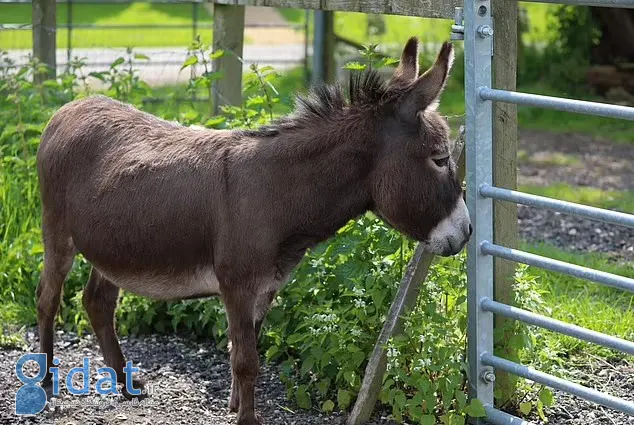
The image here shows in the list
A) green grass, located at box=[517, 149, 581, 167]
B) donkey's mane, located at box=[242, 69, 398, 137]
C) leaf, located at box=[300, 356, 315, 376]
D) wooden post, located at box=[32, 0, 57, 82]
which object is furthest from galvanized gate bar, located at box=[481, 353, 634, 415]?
green grass, located at box=[517, 149, 581, 167]

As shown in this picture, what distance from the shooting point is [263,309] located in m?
4.71

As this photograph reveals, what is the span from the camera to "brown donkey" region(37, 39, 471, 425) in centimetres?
421

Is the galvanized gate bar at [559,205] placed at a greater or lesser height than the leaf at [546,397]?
greater

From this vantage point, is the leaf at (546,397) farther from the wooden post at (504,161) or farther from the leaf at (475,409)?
the leaf at (475,409)

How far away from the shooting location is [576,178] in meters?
9.66

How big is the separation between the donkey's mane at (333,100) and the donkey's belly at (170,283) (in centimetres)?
66

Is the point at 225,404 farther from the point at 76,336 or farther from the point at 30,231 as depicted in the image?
the point at 30,231

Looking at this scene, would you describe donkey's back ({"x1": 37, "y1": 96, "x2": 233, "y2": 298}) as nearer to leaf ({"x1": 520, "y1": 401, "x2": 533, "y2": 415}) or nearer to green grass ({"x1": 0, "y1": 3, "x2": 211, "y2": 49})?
leaf ({"x1": 520, "y1": 401, "x2": 533, "y2": 415})

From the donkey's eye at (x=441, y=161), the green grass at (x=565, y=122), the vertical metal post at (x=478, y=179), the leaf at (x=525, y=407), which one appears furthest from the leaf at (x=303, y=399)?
the green grass at (x=565, y=122)

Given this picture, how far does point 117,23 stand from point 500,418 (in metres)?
16.2

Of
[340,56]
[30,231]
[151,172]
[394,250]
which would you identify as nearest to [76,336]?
[30,231]

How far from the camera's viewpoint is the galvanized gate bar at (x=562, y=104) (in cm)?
381

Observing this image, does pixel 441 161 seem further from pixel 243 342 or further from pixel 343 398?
pixel 343 398

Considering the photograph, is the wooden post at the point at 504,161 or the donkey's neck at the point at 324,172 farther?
the wooden post at the point at 504,161
